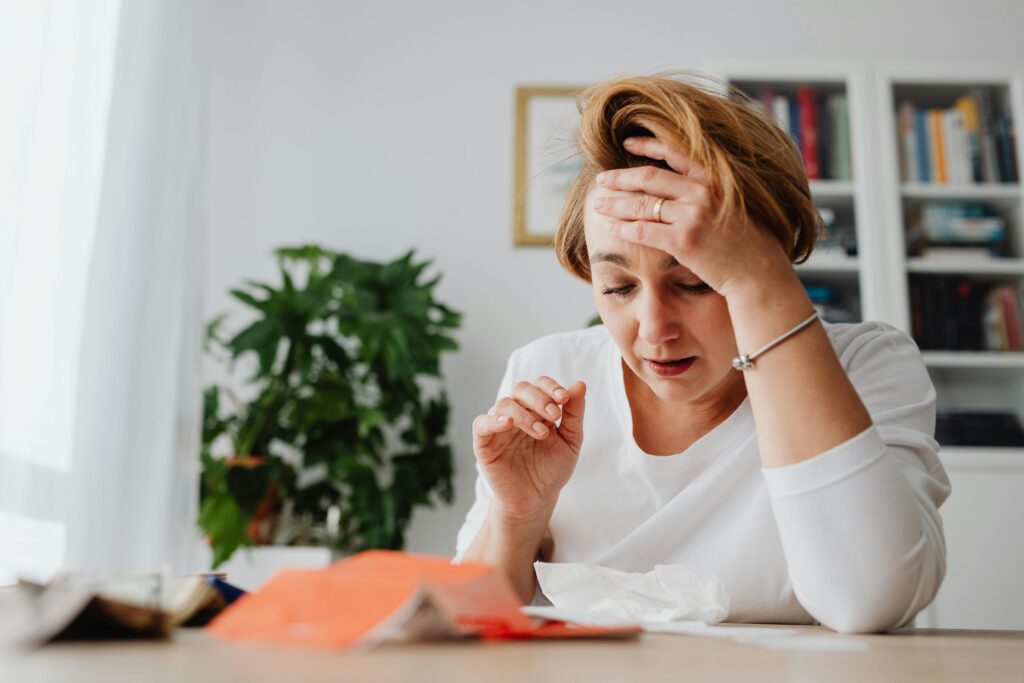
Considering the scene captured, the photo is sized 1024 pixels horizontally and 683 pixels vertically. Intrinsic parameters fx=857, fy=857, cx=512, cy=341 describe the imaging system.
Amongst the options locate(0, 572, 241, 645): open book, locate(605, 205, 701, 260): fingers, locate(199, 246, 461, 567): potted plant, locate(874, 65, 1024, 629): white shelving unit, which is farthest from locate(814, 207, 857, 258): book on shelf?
locate(0, 572, 241, 645): open book

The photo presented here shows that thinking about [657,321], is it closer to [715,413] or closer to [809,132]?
[715,413]

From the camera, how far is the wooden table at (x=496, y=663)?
0.37 meters

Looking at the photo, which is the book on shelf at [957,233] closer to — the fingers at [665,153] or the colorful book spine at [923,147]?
the colorful book spine at [923,147]

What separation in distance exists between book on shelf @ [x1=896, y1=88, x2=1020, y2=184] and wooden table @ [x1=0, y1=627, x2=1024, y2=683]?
274 centimetres

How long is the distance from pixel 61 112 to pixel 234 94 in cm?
143

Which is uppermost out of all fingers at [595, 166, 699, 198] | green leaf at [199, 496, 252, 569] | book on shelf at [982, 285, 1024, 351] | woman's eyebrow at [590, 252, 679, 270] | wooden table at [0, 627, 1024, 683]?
book on shelf at [982, 285, 1024, 351]

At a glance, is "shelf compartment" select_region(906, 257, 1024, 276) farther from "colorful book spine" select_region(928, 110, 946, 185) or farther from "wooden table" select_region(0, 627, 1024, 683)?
"wooden table" select_region(0, 627, 1024, 683)

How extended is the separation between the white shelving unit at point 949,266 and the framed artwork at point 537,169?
584 millimetres

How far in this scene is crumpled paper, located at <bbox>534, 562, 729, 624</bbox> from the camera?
28.3 inches

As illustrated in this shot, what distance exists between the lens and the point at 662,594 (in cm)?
80

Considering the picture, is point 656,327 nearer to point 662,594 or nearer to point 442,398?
point 662,594

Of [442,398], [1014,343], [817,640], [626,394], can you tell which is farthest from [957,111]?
[817,640]

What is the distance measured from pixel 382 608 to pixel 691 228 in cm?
57

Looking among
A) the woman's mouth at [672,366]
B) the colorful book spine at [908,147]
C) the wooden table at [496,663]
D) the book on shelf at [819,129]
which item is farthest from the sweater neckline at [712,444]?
the colorful book spine at [908,147]
